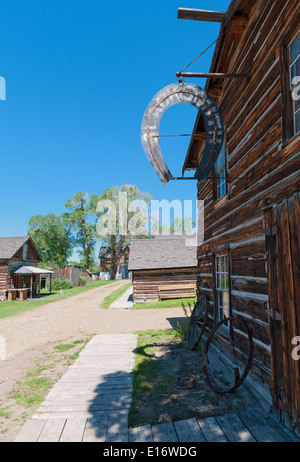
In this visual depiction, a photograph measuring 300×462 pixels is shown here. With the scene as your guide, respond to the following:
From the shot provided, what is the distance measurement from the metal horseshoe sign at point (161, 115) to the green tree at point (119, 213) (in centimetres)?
4489

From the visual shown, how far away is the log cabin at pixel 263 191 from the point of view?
350 centimetres

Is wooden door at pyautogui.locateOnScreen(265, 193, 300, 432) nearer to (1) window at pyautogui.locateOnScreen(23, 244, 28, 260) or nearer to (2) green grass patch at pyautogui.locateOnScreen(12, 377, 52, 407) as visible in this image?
(2) green grass patch at pyautogui.locateOnScreen(12, 377, 52, 407)

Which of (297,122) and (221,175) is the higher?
(221,175)

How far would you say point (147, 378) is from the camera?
19.1 ft

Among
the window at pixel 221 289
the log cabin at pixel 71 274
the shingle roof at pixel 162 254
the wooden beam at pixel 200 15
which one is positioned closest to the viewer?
the wooden beam at pixel 200 15

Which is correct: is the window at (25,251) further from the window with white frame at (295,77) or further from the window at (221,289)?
the window with white frame at (295,77)

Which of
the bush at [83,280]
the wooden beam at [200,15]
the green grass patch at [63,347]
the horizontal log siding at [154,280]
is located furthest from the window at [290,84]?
the bush at [83,280]

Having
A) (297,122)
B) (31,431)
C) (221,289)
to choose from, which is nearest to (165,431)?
(31,431)

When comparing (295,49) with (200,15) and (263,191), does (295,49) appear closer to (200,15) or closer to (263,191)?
(263,191)

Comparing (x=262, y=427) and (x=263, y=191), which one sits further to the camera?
(x=263, y=191)

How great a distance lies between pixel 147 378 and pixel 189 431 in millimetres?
2292

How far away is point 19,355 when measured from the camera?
827cm

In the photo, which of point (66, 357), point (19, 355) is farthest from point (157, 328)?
point (19, 355)

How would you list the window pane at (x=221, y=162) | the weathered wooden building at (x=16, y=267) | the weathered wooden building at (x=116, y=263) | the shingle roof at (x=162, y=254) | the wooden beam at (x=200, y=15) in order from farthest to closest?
the weathered wooden building at (x=116, y=263)
the weathered wooden building at (x=16, y=267)
the shingle roof at (x=162, y=254)
the window pane at (x=221, y=162)
the wooden beam at (x=200, y=15)
